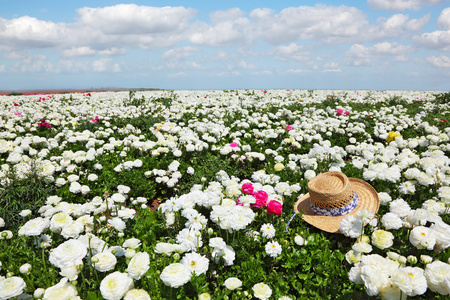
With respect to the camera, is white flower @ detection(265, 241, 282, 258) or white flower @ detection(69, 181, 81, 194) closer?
white flower @ detection(265, 241, 282, 258)

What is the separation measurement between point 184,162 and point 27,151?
365 cm

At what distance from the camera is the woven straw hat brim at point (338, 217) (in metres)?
3.20

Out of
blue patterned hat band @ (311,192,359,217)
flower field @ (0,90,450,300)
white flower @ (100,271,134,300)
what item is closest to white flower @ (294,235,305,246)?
flower field @ (0,90,450,300)

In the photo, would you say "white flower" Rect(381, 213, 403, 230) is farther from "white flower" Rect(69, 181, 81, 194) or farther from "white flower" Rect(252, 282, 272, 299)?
"white flower" Rect(69, 181, 81, 194)

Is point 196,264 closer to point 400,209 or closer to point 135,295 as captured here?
point 135,295

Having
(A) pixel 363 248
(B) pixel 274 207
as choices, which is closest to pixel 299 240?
(B) pixel 274 207

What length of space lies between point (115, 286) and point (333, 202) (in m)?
2.47

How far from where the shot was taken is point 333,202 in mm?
Result: 3168

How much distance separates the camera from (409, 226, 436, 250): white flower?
7.64 ft

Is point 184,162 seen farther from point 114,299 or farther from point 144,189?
point 114,299

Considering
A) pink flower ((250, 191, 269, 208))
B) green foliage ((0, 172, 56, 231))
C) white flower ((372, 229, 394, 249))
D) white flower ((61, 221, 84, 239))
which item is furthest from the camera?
green foliage ((0, 172, 56, 231))

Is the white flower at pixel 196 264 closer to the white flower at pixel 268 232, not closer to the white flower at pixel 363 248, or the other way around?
the white flower at pixel 268 232

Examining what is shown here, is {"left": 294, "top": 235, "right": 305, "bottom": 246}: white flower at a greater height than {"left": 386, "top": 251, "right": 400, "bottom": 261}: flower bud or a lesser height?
lesser

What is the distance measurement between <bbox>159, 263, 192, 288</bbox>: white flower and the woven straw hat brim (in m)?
1.88
